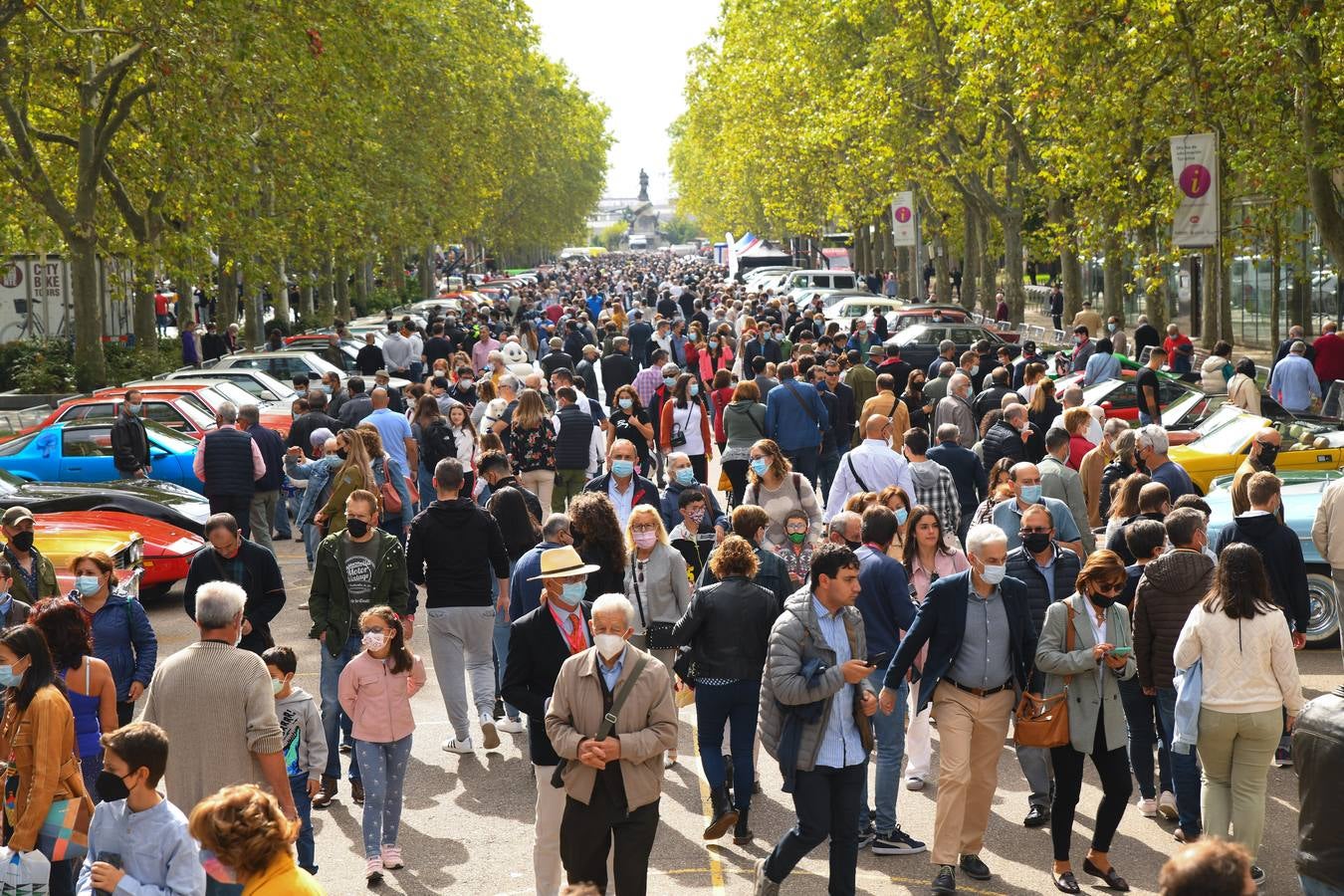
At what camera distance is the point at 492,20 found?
62.7 metres

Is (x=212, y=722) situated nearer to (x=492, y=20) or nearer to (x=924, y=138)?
(x=924, y=138)

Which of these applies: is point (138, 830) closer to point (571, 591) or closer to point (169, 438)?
point (571, 591)

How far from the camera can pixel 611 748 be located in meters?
6.52

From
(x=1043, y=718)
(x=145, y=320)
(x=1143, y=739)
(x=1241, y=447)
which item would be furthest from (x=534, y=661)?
(x=145, y=320)

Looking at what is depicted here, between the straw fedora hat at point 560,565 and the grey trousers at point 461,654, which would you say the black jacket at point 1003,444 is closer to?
the grey trousers at point 461,654

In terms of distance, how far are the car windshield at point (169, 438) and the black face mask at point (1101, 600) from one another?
13450 millimetres

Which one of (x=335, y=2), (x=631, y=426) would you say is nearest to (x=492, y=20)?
(x=335, y=2)

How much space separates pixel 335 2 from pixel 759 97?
1313 inches

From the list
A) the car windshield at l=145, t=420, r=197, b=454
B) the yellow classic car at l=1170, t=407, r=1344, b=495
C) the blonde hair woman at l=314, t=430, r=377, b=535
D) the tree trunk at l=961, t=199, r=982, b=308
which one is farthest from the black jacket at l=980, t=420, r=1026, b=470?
the tree trunk at l=961, t=199, r=982, b=308

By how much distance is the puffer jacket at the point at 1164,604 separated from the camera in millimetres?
8211

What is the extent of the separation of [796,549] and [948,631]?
8.63ft

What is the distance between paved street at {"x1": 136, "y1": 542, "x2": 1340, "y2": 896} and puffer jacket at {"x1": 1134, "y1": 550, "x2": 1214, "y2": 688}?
92 centimetres

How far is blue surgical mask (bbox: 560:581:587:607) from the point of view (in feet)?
25.5

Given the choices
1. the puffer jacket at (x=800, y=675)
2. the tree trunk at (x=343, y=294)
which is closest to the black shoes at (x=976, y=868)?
the puffer jacket at (x=800, y=675)
